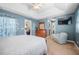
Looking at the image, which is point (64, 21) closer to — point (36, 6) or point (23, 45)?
point (36, 6)

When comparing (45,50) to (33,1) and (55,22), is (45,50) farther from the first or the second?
(33,1)

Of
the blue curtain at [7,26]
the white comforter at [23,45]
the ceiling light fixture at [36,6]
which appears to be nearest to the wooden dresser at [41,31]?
the white comforter at [23,45]

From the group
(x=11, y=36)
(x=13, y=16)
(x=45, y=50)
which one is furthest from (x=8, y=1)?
(x=45, y=50)

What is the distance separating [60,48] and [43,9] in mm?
660

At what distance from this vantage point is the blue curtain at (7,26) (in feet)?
5.40

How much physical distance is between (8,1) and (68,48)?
1.16 metres

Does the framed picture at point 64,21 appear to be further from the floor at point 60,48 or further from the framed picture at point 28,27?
the framed picture at point 28,27

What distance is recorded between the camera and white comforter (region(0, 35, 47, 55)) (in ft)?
5.33

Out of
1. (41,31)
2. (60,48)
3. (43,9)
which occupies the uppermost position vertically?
(43,9)

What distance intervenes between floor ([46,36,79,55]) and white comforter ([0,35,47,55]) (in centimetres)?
8

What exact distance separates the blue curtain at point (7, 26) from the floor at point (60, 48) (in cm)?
57

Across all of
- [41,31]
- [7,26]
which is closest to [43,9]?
[41,31]

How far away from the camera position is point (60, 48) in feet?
5.61
